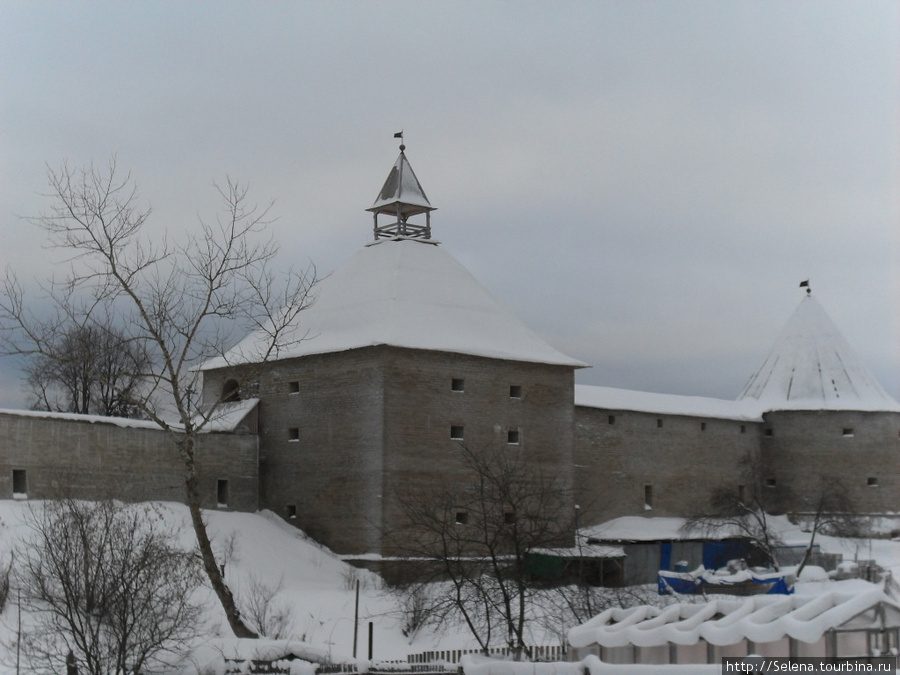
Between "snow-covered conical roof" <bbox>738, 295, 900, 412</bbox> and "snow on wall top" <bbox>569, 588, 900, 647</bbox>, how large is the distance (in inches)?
985

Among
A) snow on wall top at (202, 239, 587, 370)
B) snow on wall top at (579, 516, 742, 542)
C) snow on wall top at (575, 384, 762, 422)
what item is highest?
snow on wall top at (202, 239, 587, 370)

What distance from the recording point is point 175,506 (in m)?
26.3

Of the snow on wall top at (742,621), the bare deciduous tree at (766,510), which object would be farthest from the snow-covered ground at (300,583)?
the snow on wall top at (742,621)

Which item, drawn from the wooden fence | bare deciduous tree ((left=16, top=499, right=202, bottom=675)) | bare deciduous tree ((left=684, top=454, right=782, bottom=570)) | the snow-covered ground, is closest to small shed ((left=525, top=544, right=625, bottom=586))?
the snow-covered ground

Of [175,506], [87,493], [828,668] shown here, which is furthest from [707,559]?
[828,668]

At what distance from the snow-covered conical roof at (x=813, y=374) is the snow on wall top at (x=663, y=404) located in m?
1.09

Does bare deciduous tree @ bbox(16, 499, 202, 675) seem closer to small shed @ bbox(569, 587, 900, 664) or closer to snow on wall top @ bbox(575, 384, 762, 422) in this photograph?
small shed @ bbox(569, 587, 900, 664)

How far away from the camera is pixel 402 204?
3334 centimetres

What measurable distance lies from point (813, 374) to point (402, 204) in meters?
16.2

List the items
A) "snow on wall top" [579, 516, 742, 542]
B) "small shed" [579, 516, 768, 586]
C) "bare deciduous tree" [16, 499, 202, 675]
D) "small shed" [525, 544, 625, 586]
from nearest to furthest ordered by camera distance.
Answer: "bare deciduous tree" [16, 499, 202, 675]
"small shed" [525, 544, 625, 586]
"small shed" [579, 516, 768, 586]
"snow on wall top" [579, 516, 742, 542]

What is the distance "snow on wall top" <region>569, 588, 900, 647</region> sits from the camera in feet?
43.4

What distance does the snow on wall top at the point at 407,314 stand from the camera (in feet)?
Result: 95.2

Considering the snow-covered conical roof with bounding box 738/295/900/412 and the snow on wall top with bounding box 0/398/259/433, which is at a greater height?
the snow-covered conical roof with bounding box 738/295/900/412

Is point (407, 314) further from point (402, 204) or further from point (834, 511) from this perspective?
point (834, 511)
